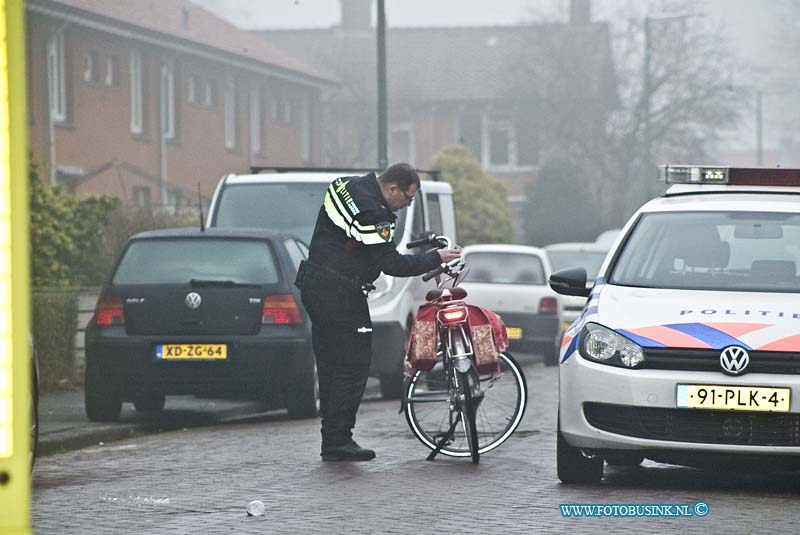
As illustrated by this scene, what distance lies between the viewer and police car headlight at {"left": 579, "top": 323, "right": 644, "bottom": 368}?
8.49 meters

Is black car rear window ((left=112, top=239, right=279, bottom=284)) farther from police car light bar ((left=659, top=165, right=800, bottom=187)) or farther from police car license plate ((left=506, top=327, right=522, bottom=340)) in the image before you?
police car license plate ((left=506, top=327, right=522, bottom=340))

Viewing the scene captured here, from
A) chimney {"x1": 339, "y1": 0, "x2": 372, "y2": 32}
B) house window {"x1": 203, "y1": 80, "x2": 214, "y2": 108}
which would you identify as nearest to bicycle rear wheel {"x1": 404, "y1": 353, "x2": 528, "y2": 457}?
house window {"x1": 203, "y1": 80, "x2": 214, "y2": 108}

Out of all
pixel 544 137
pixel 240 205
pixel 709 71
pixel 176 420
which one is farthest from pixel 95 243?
pixel 544 137

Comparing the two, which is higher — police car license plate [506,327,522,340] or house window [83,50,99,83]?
house window [83,50,99,83]

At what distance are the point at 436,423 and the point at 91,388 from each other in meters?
3.89

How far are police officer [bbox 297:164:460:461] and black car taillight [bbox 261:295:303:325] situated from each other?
2.74 metres

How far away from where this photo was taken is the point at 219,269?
1331 centimetres

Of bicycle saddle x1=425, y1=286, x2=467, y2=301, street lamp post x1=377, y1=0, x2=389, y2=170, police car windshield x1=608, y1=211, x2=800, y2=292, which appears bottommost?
bicycle saddle x1=425, y1=286, x2=467, y2=301

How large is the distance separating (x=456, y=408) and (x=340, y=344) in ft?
2.63

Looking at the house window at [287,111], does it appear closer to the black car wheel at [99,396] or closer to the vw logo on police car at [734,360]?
the black car wheel at [99,396]

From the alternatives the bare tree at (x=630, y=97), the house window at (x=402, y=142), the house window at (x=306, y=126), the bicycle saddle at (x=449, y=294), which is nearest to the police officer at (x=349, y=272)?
the bicycle saddle at (x=449, y=294)

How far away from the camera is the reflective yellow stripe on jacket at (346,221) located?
398 inches

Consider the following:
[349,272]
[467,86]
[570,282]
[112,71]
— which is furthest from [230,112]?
[570,282]

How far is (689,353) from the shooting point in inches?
329
